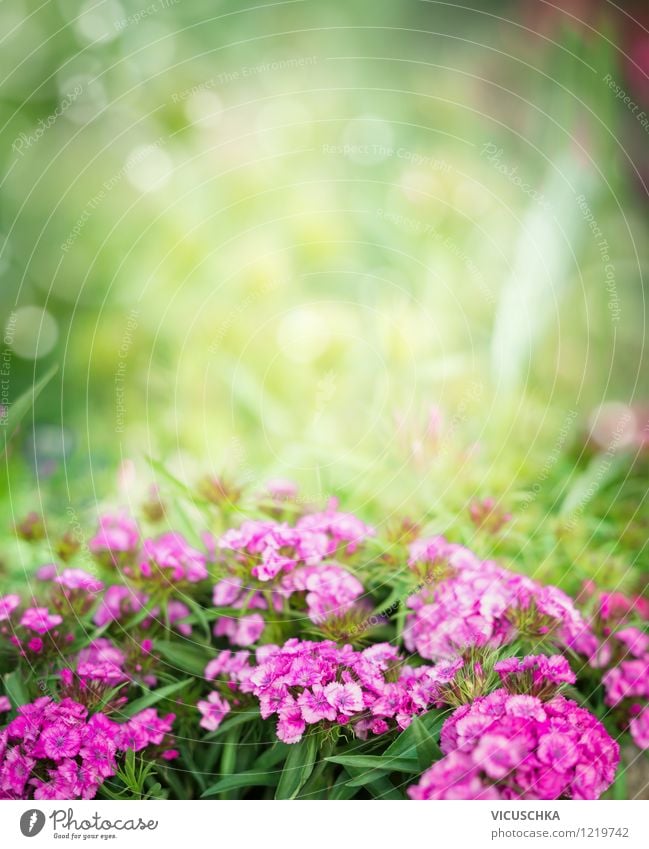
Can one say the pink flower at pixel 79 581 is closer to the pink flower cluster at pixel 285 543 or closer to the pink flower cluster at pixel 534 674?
the pink flower cluster at pixel 285 543

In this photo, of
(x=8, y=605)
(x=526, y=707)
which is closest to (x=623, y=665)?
(x=526, y=707)

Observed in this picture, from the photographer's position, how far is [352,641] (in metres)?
0.83

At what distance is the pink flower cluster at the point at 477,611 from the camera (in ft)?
2.66

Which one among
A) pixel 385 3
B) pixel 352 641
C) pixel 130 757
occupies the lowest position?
pixel 130 757

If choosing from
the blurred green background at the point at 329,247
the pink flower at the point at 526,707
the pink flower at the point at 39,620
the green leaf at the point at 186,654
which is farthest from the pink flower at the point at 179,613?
the pink flower at the point at 526,707

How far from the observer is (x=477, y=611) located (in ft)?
2.67

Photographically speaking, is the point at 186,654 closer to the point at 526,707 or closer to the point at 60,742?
the point at 60,742

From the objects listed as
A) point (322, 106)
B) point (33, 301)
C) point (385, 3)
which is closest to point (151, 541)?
point (33, 301)

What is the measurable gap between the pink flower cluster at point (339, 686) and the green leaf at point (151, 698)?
6 cm

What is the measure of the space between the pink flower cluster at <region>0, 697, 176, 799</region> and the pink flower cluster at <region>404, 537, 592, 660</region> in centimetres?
30

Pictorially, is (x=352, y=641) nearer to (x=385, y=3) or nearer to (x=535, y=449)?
(x=535, y=449)

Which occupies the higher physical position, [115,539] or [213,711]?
[115,539]

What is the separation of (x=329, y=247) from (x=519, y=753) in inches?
36.2
